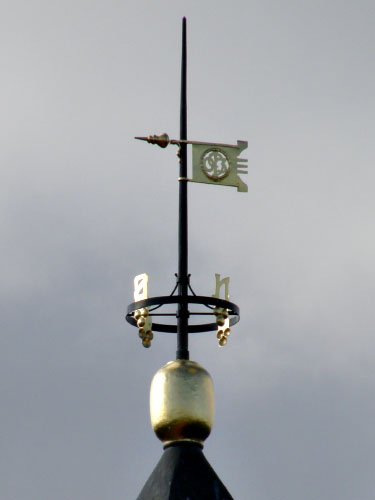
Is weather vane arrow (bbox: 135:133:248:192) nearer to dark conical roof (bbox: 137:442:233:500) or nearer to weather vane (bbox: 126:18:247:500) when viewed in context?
weather vane (bbox: 126:18:247:500)

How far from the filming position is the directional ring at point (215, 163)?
19625mm

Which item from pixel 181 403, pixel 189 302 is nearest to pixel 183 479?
pixel 181 403

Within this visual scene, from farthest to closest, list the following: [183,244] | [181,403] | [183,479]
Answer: [183,244] < [181,403] < [183,479]

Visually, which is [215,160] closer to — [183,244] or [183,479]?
[183,244]

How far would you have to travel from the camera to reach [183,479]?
17.1m

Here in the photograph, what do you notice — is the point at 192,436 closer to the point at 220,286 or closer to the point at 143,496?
the point at 143,496

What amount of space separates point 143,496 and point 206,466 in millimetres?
1003

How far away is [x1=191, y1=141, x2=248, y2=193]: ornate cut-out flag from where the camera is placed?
19.6 metres

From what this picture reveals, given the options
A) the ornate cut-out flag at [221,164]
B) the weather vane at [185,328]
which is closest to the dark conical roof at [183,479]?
the weather vane at [185,328]

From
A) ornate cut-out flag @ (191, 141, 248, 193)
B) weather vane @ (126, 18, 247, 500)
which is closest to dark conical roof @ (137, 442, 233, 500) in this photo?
weather vane @ (126, 18, 247, 500)

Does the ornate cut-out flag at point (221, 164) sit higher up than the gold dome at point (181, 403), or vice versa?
the ornate cut-out flag at point (221, 164)

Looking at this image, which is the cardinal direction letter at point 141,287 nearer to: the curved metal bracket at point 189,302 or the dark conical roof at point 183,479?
the curved metal bracket at point 189,302

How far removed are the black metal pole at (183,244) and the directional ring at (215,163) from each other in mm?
322

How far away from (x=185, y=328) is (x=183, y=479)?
8.25 ft
